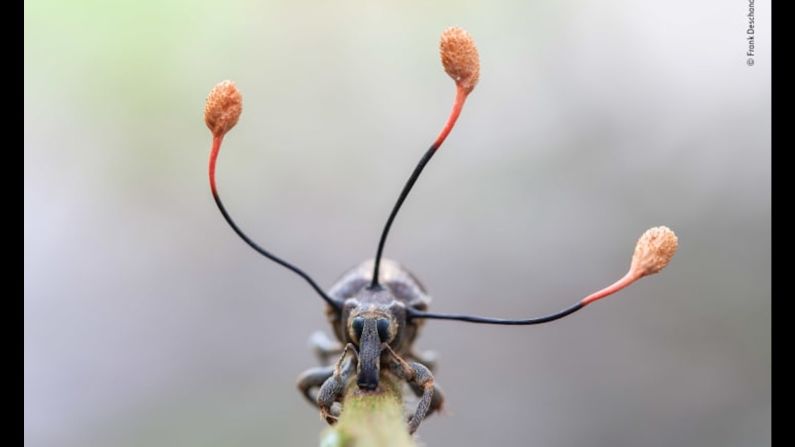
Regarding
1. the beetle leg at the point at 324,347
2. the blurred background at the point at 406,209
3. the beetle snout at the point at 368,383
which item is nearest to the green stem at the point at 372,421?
the beetle snout at the point at 368,383

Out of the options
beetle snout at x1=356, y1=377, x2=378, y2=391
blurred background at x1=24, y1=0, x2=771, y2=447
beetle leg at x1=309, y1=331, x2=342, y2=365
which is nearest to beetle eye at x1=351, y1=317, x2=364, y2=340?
beetle snout at x1=356, y1=377, x2=378, y2=391

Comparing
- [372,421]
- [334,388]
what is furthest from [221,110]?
[372,421]

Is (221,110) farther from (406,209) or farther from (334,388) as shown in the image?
(406,209)

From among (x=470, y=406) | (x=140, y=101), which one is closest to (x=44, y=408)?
(x=140, y=101)

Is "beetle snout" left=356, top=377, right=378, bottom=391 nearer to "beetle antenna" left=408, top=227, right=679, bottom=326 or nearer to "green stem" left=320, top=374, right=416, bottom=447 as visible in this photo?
"green stem" left=320, top=374, right=416, bottom=447

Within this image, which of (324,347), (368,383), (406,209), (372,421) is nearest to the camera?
(372,421)
